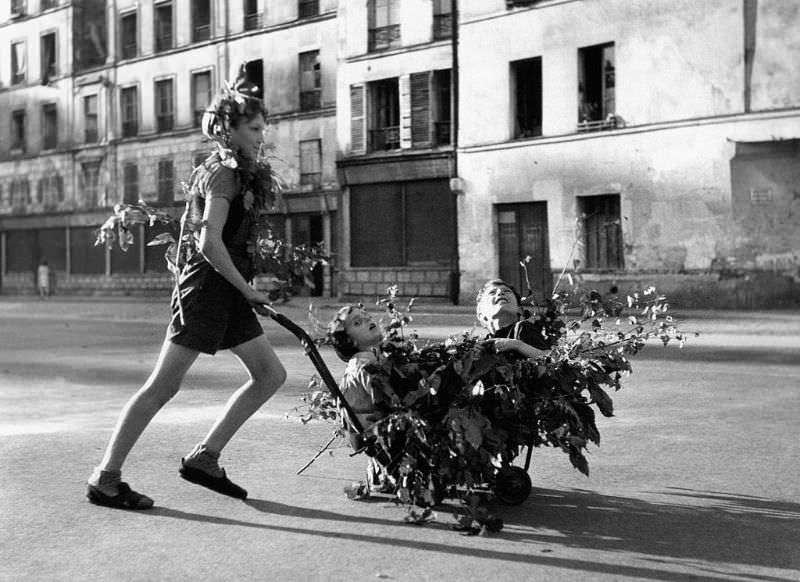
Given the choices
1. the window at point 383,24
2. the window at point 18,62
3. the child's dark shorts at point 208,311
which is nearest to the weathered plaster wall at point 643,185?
Answer: the window at point 383,24

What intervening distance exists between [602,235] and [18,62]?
1246 inches

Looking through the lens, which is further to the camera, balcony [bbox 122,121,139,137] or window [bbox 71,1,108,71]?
window [bbox 71,1,108,71]

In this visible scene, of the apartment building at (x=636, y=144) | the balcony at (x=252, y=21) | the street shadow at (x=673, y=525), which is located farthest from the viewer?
the balcony at (x=252, y=21)

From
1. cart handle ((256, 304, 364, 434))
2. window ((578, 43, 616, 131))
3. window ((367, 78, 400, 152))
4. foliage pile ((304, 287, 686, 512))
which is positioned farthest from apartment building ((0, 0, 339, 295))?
foliage pile ((304, 287, 686, 512))

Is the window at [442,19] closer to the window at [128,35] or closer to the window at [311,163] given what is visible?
the window at [311,163]

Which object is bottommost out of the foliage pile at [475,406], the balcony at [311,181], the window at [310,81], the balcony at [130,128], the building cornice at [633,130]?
the foliage pile at [475,406]

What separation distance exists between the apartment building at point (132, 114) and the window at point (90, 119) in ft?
0.25

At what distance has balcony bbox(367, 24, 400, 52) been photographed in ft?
102

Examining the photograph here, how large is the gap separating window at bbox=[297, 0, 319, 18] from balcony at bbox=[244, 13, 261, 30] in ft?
6.69

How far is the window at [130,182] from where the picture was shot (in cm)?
4334

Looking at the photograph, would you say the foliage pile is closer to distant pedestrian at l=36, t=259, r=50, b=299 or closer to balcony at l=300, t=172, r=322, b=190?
balcony at l=300, t=172, r=322, b=190

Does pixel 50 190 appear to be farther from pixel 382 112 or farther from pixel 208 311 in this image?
pixel 208 311

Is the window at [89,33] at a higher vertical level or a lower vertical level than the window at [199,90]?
higher

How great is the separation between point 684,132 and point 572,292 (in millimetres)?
19330
